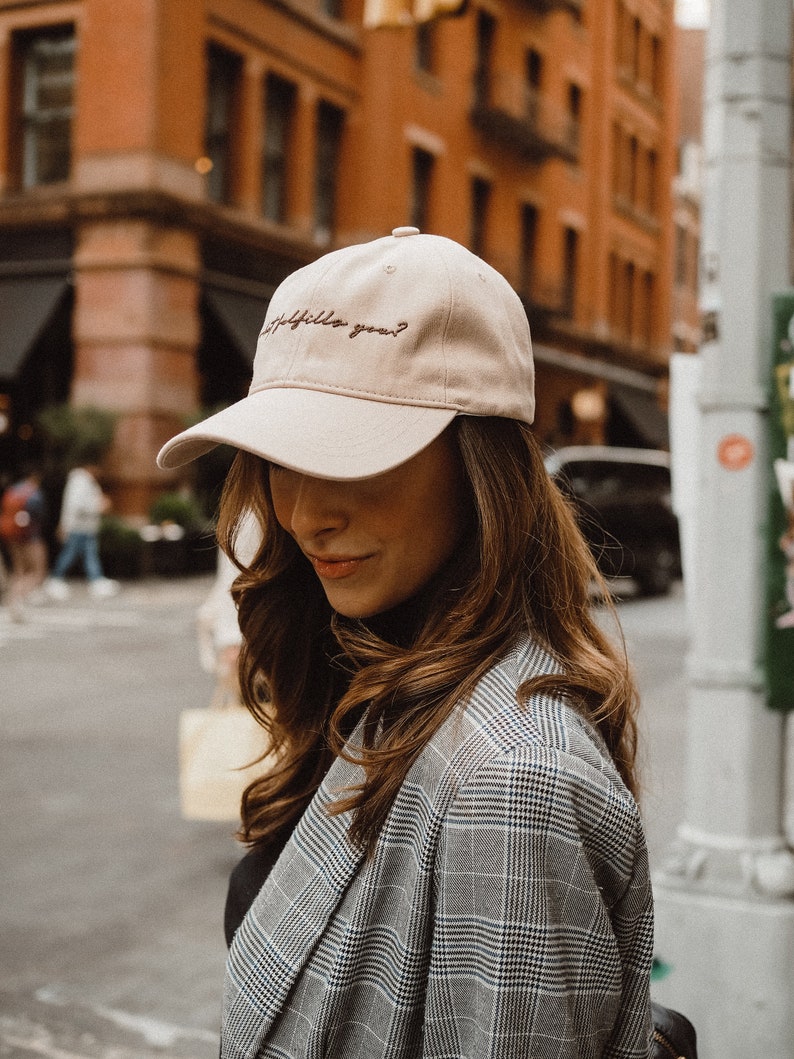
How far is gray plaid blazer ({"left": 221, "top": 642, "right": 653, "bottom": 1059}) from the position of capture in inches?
42.7

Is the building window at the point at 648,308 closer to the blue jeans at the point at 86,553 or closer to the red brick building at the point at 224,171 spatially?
the red brick building at the point at 224,171

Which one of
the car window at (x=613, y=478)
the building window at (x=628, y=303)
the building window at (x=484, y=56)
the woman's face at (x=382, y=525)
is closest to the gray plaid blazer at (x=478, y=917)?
the woman's face at (x=382, y=525)

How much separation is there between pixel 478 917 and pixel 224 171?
2158 centimetres

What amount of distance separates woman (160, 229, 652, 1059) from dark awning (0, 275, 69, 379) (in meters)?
18.6

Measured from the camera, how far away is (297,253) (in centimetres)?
2236

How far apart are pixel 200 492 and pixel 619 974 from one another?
1963 cm

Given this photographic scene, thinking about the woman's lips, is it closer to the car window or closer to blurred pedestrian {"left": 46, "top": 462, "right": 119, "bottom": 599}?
the car window

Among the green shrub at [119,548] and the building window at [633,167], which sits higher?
the building window at [633,167]

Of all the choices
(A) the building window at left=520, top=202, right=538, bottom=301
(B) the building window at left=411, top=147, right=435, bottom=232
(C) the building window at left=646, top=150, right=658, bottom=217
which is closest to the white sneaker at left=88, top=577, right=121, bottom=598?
(B) the building window at left=411, top=147, right=435, bottom=232

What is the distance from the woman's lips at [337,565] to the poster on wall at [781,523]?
2272 millimetres

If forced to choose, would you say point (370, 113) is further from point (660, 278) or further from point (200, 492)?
point (660, 278)

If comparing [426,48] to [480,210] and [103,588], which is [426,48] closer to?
[480,210]

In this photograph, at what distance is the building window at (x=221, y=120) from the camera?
2088 cm

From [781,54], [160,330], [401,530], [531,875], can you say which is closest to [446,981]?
[531,875]
